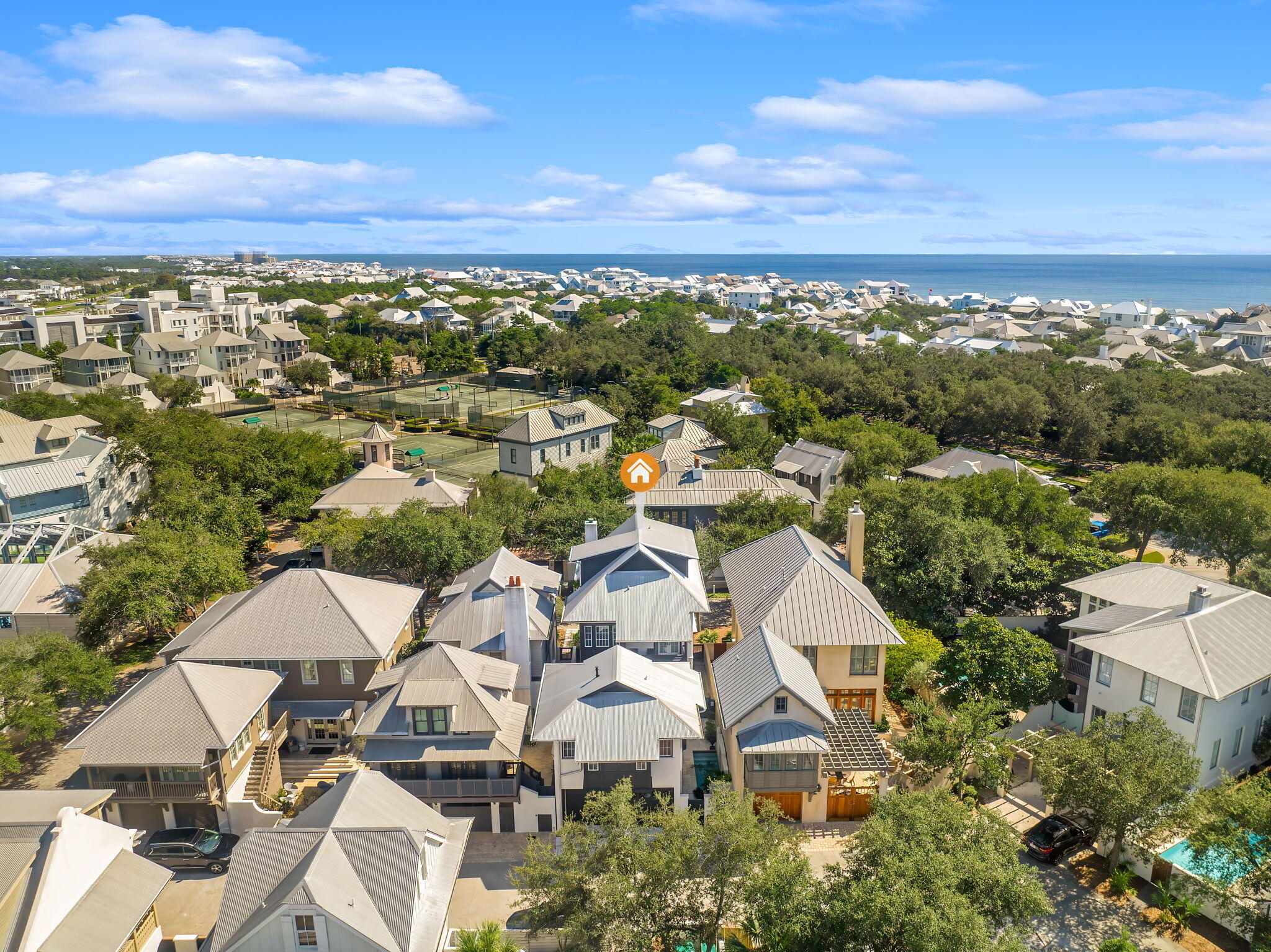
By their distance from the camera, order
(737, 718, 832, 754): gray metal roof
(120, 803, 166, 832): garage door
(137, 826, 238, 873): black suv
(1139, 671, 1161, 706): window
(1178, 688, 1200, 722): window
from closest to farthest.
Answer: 1. (137, 826, 238, 873): black suv
2. (737, 718, 832, 754): gray metal roof
3. (120, 803, 166, 832): garage door
4. (1178, 688, 1200, 722): window
5. (1139, 671, 1161, 706): window

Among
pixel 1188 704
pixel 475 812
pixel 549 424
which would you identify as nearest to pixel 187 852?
pixel 475 812

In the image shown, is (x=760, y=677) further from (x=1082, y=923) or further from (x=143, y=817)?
(x=143, y=817)

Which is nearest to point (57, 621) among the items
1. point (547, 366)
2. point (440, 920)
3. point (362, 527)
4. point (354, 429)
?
point (362, 527)

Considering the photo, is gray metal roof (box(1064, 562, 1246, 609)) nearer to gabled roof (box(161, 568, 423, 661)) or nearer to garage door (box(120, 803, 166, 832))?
gabled roof (box(161, 568, 423, 661))

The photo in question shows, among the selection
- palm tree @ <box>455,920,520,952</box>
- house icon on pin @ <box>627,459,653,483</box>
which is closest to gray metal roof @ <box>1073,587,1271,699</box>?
house icon on pin @ <box>627,459,653,483</box>

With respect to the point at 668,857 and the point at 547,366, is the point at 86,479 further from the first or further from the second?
the point at 547,366
